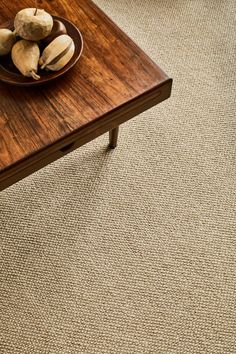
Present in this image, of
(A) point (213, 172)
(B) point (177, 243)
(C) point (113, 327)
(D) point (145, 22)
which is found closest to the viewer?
(C) point (113, 327)

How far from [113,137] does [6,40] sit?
1.53ft

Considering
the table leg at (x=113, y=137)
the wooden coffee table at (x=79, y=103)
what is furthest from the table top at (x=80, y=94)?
the table leg at (x=113, y=137)

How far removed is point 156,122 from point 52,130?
59 centimetres

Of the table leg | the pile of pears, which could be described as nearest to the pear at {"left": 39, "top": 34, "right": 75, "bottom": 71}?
the pile of pears

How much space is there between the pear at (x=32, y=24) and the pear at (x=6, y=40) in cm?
2

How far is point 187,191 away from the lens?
3.90ft

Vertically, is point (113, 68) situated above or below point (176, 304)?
above

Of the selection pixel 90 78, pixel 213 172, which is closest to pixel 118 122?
pixel 90 78

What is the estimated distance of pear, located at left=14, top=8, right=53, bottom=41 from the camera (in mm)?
810

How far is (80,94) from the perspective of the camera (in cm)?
85

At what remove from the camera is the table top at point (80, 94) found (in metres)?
0.79

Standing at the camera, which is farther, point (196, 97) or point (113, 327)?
point (196, 97)

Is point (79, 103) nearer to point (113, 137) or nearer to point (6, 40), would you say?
point (6, 40)

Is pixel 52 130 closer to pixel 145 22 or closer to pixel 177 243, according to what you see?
pixel 177 243
